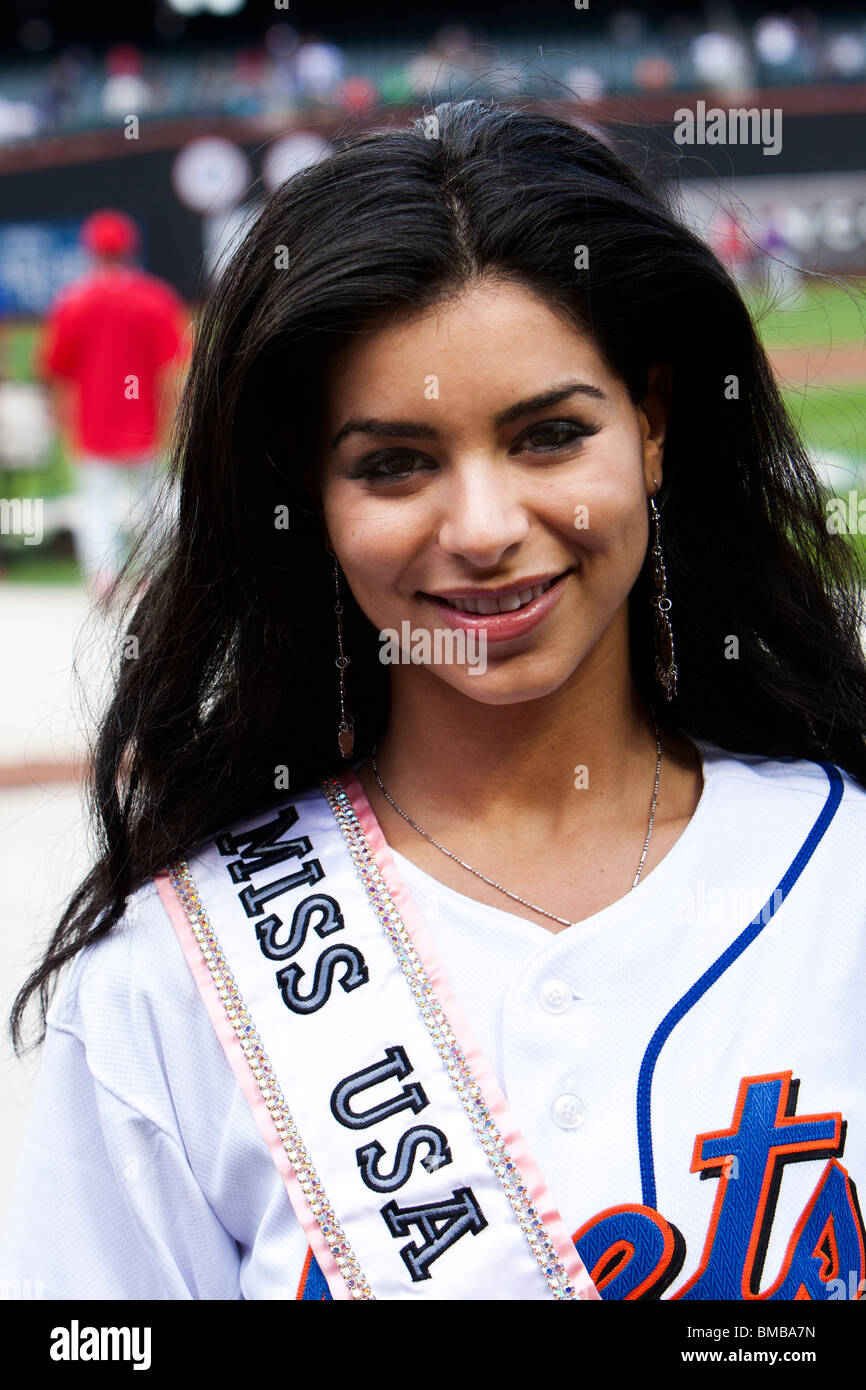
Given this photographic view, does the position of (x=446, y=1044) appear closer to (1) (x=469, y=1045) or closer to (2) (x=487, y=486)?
(1) (x=469, y=1045)

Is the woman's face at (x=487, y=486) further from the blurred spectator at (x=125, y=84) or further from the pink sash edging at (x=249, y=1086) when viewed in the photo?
the blurred spectator at (x=125, y=84)

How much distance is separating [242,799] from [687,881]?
527 mm

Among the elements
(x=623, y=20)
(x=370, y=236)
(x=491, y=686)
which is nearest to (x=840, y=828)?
(x=491, y=686)

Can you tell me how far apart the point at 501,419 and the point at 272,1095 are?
2.41 feet

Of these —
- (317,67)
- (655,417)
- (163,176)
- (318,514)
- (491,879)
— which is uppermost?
(317,67)

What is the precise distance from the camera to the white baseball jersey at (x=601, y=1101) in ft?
4.98

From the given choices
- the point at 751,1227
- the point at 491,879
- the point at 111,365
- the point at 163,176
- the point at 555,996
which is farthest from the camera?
the point at 163,176

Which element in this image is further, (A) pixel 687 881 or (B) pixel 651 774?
(B) pixel 651 774

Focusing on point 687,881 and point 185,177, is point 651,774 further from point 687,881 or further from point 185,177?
point 185,177

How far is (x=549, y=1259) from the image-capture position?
1536 mm

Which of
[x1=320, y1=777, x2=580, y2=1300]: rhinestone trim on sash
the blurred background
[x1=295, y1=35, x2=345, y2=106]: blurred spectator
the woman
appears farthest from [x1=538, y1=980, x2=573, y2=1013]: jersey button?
[x1=295, y1=35, x2=345, y2=106]: blurred spectator

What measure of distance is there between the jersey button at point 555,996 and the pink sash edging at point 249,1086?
1.01 ft

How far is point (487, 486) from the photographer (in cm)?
152

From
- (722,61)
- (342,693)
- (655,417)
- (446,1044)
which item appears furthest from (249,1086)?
(722,61)
